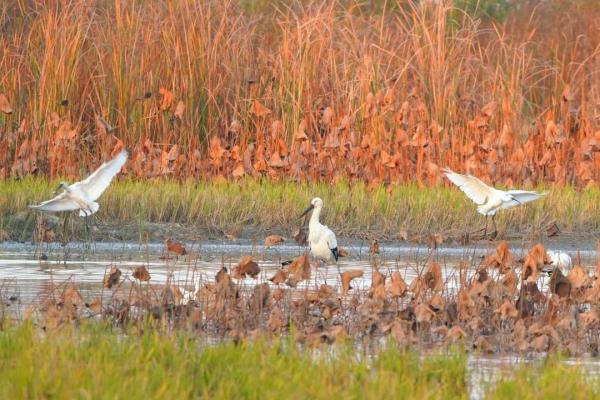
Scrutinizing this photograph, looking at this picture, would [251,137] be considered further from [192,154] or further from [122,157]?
[122,157]

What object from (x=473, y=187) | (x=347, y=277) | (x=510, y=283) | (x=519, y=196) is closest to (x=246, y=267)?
(x=347, y=277)

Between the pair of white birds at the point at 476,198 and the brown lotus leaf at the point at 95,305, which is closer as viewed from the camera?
the brown lotus leaf at the point at 95,305

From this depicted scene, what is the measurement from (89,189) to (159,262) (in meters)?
0.70

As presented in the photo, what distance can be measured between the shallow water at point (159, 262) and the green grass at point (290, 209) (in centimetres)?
33

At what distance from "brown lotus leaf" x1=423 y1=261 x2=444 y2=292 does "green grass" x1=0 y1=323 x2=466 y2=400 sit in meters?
1.34

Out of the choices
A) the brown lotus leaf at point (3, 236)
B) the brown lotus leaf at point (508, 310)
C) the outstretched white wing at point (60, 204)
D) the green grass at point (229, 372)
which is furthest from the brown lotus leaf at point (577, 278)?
the brown lotus leaf at point (3, 236)

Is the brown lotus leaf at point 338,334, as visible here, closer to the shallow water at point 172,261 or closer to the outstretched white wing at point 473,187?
the shallow water at point 172,261

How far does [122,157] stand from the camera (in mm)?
8352

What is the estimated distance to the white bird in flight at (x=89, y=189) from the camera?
832 centimetres

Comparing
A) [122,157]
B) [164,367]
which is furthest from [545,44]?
[164,367]

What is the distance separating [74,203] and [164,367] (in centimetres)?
417

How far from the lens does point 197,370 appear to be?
14.5 ft

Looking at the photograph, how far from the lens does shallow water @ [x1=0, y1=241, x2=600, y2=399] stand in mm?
7047

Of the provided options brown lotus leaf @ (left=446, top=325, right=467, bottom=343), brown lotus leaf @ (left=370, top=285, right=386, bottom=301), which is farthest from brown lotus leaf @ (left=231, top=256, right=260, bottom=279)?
brown lotus leaf @ (left=446, top=325, right=467, bottom=343)
